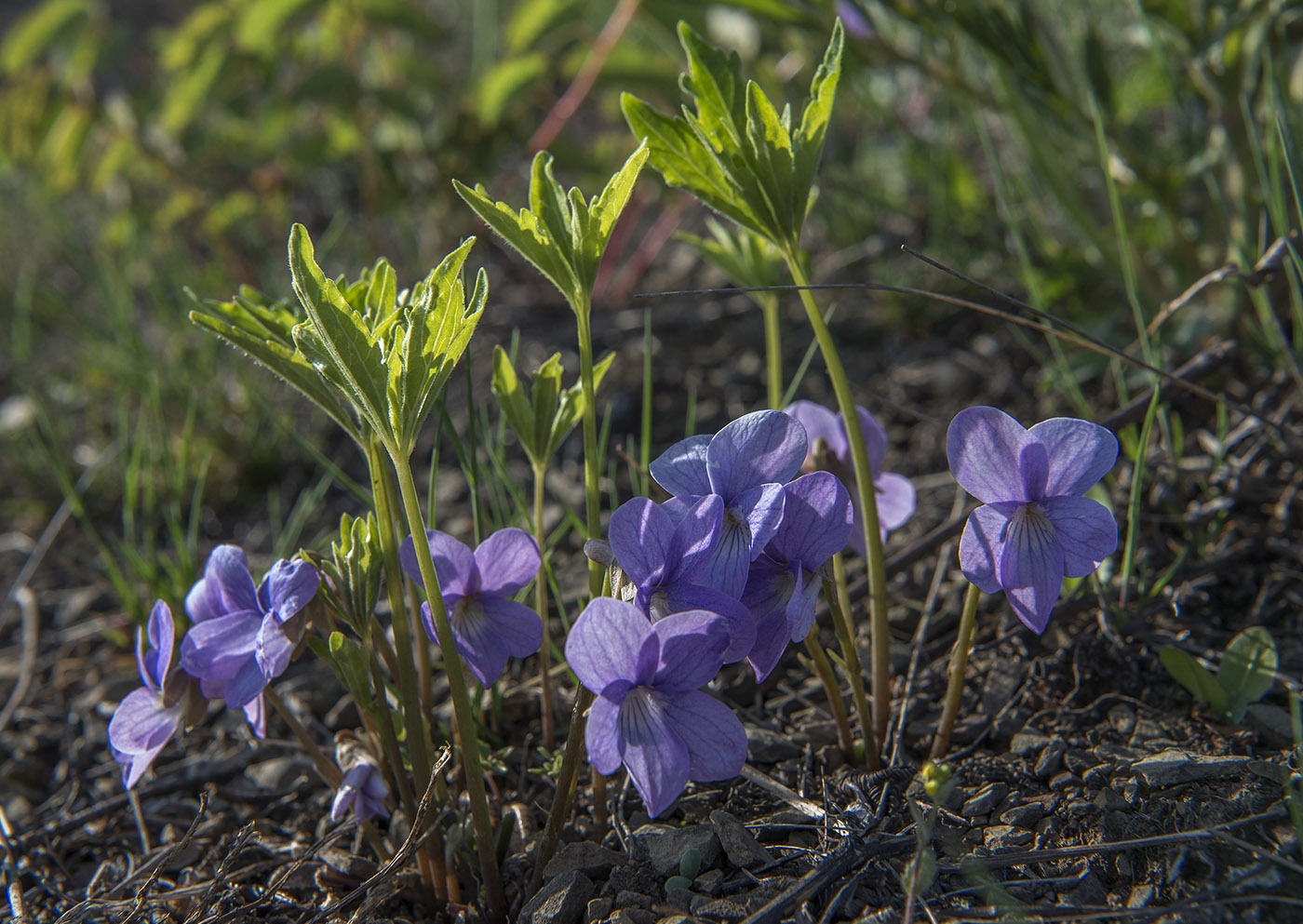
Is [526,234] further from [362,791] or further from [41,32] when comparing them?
[41,32]

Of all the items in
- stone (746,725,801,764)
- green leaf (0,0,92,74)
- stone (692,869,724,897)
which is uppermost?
green leaf (0,0,92,74)

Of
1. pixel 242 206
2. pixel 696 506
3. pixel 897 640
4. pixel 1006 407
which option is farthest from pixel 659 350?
pixel 696 506

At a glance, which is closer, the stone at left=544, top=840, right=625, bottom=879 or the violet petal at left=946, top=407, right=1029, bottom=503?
the violet petal at left=946, top=407, right=1029, bottom=503

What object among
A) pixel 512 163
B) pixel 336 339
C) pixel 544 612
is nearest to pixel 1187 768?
pixel 544 612

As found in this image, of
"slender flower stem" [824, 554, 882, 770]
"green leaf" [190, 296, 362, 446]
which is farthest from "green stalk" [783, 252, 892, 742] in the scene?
"green leaf" [190, 296, 362, 446]

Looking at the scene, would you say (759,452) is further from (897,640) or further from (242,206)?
(242,206)

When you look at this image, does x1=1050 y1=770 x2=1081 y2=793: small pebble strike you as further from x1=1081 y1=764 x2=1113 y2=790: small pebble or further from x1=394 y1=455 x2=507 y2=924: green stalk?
x1=394 y1=455 x2=507 y2=924: green stalk
